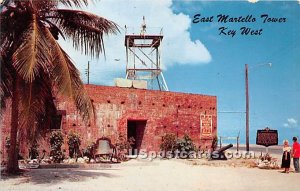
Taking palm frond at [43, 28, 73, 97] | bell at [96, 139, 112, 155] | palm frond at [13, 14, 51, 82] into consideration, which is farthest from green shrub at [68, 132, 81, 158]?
palm frond at [13, 14, 51, 82]

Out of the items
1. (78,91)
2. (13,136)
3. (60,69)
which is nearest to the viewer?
(60,69)

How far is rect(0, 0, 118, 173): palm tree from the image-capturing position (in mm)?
10336

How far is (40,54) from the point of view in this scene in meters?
10.2

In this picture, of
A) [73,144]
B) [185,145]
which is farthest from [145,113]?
[73,144]

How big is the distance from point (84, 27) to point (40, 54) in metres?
2.34

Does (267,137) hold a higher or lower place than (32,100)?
lower

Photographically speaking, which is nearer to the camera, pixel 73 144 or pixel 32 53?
pixel 32 53

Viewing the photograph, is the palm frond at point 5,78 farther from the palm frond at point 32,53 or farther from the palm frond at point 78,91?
the palm frond at point 78,91

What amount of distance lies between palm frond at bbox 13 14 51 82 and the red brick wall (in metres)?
7.89

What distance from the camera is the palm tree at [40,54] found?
33.9ft

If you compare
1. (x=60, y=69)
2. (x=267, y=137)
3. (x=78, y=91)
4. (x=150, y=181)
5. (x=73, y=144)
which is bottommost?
(x=150, y=181)

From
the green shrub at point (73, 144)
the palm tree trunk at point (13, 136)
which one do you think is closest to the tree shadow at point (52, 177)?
the palm tree trunk at point (13, 136)

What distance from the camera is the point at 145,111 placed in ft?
71.7

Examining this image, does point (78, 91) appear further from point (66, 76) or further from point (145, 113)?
point (145, 113)
